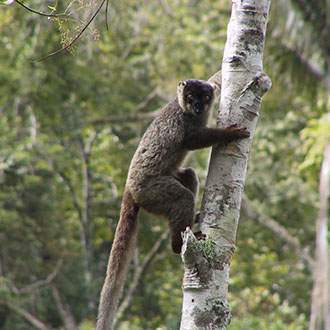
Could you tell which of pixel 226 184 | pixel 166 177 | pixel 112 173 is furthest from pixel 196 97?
pixel 112 173

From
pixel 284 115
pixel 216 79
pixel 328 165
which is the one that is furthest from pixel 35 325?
pixel 328 165

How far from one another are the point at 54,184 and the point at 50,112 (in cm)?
177

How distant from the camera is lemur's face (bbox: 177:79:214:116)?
598 centimetres

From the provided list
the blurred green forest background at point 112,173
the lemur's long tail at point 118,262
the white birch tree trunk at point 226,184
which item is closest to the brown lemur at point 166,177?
the lemur's long tail at point 118,262

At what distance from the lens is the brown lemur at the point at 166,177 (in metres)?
5.48

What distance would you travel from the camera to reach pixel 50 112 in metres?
14.7

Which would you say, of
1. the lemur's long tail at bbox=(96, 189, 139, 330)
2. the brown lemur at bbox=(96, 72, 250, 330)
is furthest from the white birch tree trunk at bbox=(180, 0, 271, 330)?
the lemur's long tail at bbox=(96, 189, 139, 330)

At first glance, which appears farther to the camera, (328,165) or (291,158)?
(291,158)

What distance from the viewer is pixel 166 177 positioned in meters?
5.74

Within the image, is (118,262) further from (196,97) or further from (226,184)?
(226,184)

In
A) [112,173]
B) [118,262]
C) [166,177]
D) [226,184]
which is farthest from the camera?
[112,173]

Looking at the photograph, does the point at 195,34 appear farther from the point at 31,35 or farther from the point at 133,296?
the point at 133,296

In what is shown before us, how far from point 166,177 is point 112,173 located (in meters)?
9.50

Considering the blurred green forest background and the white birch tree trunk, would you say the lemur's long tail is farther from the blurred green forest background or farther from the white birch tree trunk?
the blurred green forest background
